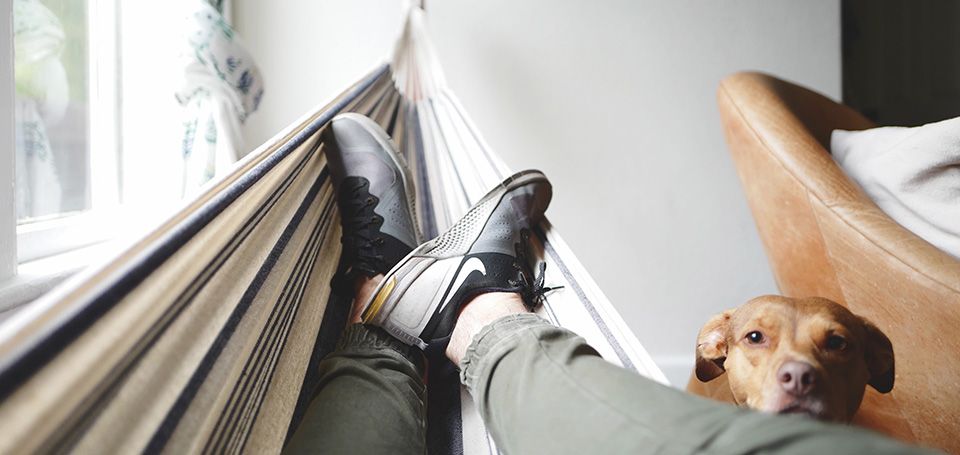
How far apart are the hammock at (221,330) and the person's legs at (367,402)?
4 cm

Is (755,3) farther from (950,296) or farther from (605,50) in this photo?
(950,296)

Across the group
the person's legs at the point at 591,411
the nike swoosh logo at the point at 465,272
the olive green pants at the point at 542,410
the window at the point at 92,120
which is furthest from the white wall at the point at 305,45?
the person's legs at the point at 591,411

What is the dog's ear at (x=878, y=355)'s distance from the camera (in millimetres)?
664

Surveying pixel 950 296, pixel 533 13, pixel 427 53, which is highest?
pixel 533 13

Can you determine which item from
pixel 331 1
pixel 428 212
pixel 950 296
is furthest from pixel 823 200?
pixel 331 1

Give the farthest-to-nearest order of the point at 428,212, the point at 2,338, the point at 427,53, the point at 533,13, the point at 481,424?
the point at 533,13, the point at 427,53, the point at 428,212, the point at 481,424, the point at 2,338

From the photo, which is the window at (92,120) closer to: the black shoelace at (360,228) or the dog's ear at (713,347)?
the black shoelace at (360,228)

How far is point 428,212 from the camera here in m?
1.16

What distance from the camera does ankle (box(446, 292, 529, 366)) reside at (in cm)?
66

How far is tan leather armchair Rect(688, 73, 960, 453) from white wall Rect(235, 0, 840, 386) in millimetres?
581

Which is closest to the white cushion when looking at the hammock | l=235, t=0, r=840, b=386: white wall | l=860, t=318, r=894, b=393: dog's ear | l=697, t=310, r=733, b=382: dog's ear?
l=860, t=318, r=894, b=393: dog's ear

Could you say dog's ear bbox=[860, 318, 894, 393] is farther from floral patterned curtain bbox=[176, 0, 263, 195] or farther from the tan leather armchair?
floral patterned curtain bbox=[176, 0, 263, 195]

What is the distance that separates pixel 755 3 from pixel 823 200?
1080 mm

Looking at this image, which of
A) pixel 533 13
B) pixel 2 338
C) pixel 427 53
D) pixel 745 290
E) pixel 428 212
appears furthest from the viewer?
pixel 745 290
